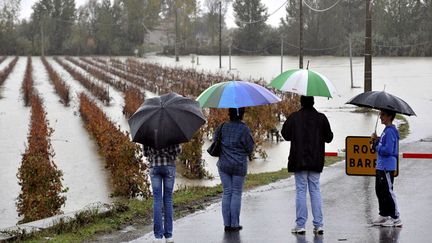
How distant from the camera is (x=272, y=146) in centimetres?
1686

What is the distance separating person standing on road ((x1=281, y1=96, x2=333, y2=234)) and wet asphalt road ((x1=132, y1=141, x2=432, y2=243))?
1.67ft

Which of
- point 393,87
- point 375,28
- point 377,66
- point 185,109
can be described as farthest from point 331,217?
point 375,28

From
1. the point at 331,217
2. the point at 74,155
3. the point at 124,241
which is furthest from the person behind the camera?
the point at 74,155

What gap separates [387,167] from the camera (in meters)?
7.56

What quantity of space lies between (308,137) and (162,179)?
1.54 m

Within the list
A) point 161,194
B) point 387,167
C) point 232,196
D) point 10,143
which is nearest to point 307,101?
point 387,167

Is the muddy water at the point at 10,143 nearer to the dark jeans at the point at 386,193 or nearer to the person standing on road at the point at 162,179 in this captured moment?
the person standing on road at the point at 162,179

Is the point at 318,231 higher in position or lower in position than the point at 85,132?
higher

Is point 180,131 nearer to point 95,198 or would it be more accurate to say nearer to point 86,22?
point 95,198

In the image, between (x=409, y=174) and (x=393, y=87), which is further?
(x=393, y=87)

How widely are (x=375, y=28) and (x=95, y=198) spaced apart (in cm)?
6304

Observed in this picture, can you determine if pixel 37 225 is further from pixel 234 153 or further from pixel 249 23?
pixel 249 23

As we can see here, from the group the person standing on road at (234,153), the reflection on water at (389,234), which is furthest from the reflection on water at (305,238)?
the person standing on road at (234,153)

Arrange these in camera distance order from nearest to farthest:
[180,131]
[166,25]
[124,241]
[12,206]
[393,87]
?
[180,131] < [124,241] < [12,206] < [393,87] < [166,25]
